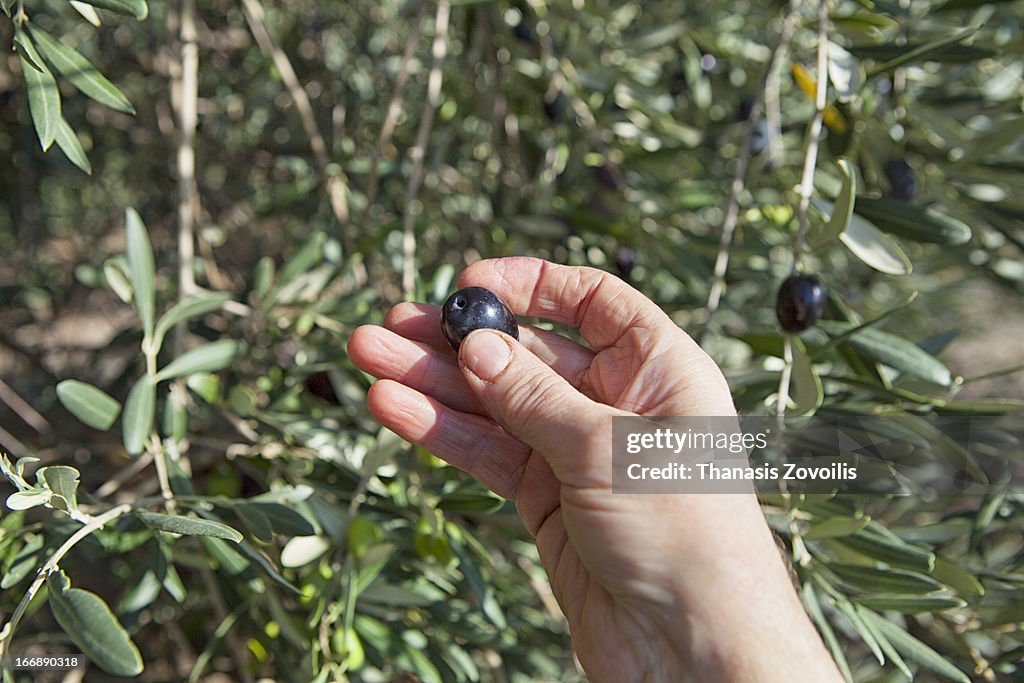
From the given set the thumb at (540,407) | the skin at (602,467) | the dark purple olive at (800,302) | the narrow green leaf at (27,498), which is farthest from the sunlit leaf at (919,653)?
the narrow green leaf at (27,498)

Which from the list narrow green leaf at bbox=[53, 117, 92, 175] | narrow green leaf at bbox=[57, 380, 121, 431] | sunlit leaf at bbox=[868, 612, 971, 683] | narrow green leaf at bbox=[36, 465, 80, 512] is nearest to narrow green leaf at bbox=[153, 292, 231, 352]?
narrow green leaf at bbox=[57, 380, 121, 431]

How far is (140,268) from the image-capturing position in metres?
1.36

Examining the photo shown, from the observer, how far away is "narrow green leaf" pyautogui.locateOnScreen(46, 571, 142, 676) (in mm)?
922

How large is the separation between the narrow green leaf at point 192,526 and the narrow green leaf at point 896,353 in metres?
0.90

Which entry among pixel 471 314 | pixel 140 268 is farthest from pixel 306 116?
pixel 471 314

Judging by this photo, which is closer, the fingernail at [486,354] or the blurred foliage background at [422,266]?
the fingernail at [486,354]

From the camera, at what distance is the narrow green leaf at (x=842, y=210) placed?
1226mm

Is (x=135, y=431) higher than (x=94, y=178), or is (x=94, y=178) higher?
(x=94, y=178)

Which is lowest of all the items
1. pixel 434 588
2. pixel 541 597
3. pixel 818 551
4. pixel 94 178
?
pixel 541 597

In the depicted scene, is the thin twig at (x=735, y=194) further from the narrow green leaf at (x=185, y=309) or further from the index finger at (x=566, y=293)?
the narrow green leaf at (x=185, y=309)

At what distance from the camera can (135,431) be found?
1.26m

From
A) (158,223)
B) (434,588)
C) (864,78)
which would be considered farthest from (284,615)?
(158,223)

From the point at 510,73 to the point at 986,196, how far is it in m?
1.05

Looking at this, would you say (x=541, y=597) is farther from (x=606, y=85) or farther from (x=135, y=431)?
(x=606, y=85)
